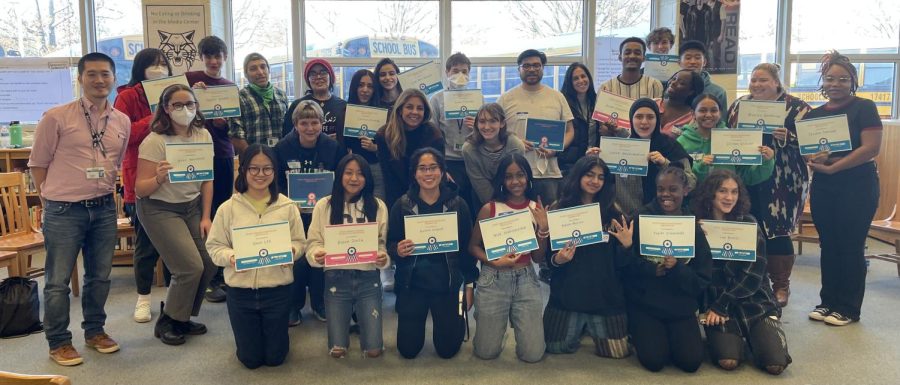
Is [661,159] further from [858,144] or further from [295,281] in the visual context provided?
[295,281]

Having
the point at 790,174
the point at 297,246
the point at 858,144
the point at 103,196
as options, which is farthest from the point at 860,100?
the point at 103,196

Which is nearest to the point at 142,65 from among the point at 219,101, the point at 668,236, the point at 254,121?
the point at 219,101

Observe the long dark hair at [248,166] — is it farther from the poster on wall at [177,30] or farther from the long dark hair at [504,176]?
the poster on wall at [177,30]

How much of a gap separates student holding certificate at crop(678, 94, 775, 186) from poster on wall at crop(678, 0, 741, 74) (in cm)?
236

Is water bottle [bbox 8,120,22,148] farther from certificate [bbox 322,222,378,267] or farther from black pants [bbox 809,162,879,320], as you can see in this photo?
black pants [bbox 809,162,879,320]

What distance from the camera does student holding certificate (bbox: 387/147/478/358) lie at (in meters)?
3.19

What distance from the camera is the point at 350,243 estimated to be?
302 cm

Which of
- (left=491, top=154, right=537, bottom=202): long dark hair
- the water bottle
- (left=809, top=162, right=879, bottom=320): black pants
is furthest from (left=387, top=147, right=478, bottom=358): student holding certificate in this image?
the water bottle

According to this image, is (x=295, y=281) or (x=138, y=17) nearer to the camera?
(x=295, y=281)

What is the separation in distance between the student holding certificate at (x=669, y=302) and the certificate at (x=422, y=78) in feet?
5.98

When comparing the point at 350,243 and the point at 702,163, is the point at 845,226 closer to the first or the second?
the point at 702,163

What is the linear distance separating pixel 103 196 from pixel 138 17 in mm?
4308

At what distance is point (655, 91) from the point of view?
418 centimetres

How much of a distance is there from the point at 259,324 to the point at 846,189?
345cm
